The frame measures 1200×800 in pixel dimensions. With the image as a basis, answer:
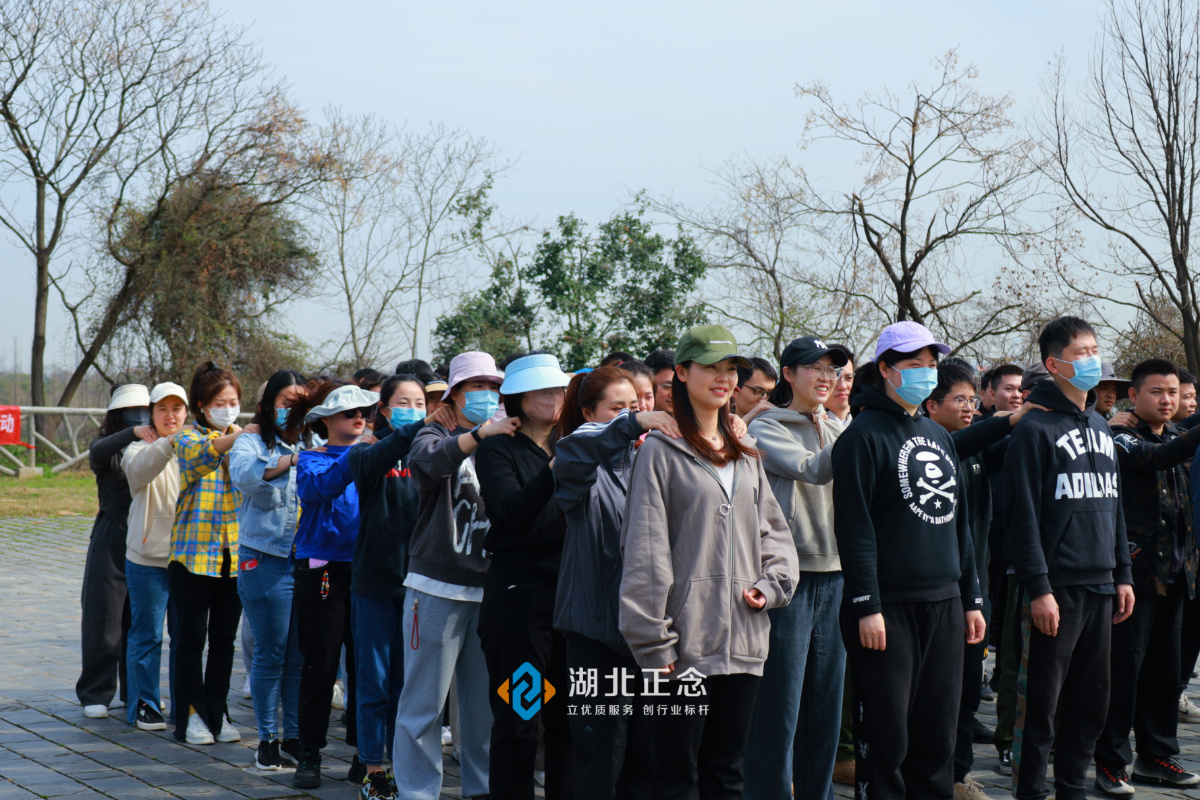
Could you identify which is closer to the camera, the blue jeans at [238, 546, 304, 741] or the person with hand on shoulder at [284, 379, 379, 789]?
the person with hand on shoulder at [284, 379, 379, 789]

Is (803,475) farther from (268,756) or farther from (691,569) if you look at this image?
(268,756)

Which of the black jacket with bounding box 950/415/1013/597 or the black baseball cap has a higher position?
the black baseball cap

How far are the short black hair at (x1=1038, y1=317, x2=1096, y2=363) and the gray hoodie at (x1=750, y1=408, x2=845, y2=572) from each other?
107 centimetres

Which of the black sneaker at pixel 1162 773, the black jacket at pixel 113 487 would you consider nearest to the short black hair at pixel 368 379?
the black jacket at pixel 113 487

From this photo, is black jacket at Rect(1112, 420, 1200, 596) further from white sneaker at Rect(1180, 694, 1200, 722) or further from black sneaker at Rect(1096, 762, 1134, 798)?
white sneaker at Rect(1180, 694, 1200, 722)

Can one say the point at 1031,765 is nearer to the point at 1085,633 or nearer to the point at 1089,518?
the point at 1085,633

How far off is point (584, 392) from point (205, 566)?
114 inches

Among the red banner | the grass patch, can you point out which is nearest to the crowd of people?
the grass patch

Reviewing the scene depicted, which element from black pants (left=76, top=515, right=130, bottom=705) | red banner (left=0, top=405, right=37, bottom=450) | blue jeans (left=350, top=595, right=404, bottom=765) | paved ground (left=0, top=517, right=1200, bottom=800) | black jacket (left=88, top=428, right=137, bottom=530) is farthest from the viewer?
red banner (left=0, top=405, right=37, bottom=450)

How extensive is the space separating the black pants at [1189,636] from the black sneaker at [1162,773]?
745 millimetres

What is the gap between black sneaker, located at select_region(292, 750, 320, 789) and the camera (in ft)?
16.6

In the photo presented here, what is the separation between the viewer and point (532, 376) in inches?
163

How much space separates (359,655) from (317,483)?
0.82 meters

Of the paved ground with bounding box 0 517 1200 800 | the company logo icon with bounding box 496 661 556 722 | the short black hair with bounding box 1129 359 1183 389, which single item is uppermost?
the short black hair with bounding box 1129 359 1183 389
